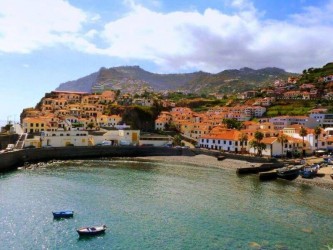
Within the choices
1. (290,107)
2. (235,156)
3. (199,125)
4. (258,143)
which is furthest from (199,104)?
(258,143)

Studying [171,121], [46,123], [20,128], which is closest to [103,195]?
[46,123]

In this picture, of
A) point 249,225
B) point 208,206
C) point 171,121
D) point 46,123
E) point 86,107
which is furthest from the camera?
point 86,107

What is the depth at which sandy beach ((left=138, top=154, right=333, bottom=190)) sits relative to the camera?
222 feet

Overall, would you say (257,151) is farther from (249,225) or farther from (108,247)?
(108,247)

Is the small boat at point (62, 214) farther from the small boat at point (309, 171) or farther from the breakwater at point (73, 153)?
the small boat at point (309, 171)

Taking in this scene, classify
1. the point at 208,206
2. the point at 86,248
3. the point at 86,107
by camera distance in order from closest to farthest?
the point at 86,248
the point at 208,206
the point at 86,107

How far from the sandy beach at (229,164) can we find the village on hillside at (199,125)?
6.41 meters

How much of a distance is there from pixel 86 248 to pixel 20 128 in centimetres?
8943

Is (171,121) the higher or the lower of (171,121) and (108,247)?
the higher

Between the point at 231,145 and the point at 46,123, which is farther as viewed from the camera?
the point at 46,123

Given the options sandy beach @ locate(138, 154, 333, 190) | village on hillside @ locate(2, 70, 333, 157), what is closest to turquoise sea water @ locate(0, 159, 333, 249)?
sandy beach @ locate(138, 154, 333, 190)

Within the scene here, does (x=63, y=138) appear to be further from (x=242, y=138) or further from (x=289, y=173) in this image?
(x=289, y=173)

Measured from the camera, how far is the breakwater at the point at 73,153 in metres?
81.4

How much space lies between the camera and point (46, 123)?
368 feet
